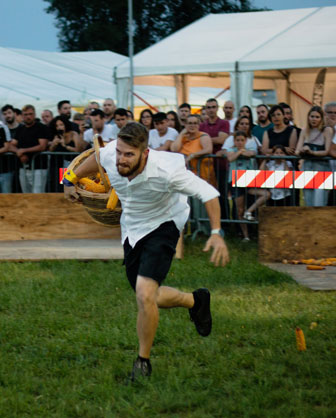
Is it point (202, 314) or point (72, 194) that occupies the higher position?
point (72, 194)

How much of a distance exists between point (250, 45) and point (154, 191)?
1108 cm

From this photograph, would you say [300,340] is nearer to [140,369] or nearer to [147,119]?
[140,369]

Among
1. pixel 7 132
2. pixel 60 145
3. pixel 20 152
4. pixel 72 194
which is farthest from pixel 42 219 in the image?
pixel 72 194

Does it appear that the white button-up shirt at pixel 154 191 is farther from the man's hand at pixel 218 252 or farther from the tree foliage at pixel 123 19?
the tree foliage at pixel 123 19

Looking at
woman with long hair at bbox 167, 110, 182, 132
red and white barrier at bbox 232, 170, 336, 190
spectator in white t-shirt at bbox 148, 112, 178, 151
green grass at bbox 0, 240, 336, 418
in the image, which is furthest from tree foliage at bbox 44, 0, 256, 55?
green grass at bbox 0, 240, 336, 418

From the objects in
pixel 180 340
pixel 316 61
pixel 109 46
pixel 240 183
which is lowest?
pixel 180 340

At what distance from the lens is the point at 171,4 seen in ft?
185

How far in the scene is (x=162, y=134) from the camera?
11.9 m

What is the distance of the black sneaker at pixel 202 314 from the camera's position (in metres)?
5.96

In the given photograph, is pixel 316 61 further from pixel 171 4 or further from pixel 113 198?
pixel 171 4

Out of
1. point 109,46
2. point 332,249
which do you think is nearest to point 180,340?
point 332,249

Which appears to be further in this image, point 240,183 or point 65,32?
point 65,32

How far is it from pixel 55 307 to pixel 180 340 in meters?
1.61

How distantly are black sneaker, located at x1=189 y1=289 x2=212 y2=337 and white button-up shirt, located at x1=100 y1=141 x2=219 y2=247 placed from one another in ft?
2.41
